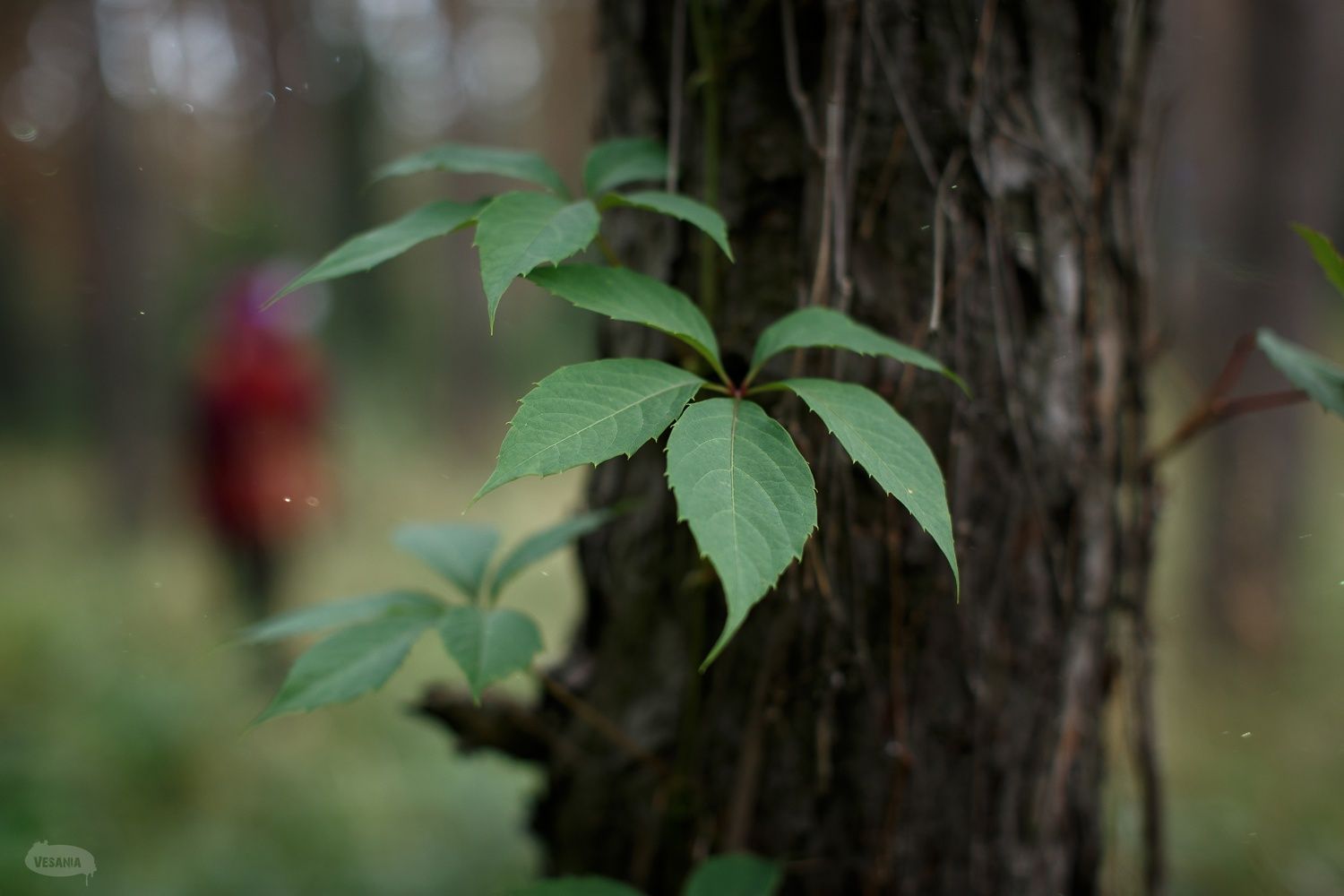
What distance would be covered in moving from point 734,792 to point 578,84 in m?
14.1

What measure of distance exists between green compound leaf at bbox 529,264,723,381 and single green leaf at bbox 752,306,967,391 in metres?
0.06

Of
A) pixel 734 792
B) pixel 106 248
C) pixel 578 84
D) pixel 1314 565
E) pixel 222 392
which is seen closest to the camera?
pixel 734 792

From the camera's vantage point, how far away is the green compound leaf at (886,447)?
0.53m

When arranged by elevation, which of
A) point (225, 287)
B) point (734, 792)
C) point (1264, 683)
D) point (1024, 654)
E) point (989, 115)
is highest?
point (989, 115)

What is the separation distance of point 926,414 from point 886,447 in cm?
38

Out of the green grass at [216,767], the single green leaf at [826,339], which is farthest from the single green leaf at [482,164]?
the green grass at [216,767]

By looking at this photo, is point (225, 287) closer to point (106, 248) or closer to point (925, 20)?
point (925, 20)

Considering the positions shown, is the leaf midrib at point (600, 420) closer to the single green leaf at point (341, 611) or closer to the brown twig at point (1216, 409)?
the single green leaf at point (341, 611)

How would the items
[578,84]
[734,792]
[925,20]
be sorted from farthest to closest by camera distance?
[578,84] < [734,792] < [925,20]

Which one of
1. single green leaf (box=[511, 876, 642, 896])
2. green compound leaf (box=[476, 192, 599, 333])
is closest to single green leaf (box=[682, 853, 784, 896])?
single green leaf (box=[511, 876, 642, 896])

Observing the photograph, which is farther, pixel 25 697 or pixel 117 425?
pixel 117 425

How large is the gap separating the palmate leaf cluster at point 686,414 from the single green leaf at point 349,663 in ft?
1.23

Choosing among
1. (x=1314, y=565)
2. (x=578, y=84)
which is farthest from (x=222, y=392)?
(x=578, y=84)

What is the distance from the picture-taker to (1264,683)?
11.8ft
